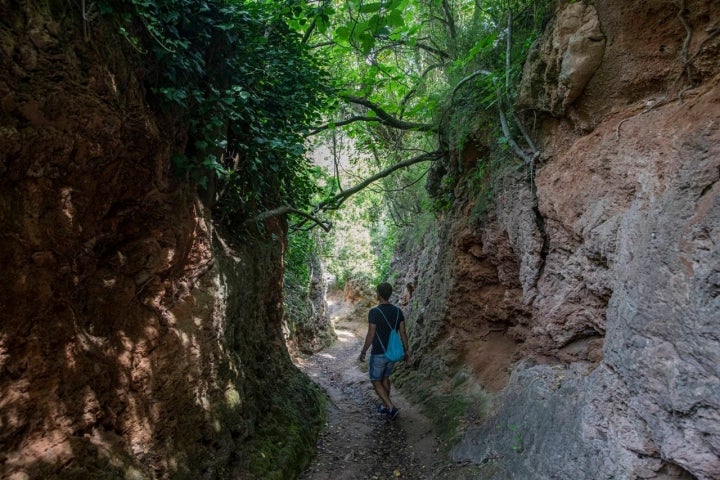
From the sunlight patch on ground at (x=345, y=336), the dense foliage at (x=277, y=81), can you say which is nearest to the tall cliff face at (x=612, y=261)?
the dense foliage at (x=277, y=81)

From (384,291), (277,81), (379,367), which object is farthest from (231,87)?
(379,367)

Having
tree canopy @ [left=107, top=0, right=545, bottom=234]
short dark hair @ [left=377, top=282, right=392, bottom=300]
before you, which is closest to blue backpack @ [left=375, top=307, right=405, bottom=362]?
short dark hair @ [left=377, top=282, right=392, bottom=300]

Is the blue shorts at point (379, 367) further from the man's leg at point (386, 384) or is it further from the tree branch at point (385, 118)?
the tree branch at point (385, 118)

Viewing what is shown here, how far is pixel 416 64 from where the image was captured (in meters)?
11.3

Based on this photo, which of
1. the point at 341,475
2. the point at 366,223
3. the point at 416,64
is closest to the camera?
the point at 341,475

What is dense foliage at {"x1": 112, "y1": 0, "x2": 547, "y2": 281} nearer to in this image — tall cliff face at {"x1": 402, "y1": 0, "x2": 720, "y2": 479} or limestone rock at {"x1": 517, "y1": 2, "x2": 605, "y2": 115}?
limestone rock at {"x1": 517, "y1": 2, "x2": 605, "y2": 115}

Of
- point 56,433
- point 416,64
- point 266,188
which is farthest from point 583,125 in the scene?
point 416,64

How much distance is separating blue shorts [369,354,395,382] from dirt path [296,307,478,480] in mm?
720

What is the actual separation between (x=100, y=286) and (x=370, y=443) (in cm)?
424

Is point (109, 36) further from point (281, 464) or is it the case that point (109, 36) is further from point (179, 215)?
point (281, 464)

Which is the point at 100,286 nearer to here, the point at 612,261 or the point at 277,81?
the point at 277,81

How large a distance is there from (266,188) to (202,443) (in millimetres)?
3402

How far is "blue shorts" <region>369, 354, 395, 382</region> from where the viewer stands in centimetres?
652

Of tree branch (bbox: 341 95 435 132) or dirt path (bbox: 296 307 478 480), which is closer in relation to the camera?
dirt path (bbox: 296 307 478 480)
